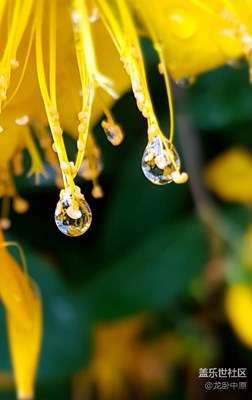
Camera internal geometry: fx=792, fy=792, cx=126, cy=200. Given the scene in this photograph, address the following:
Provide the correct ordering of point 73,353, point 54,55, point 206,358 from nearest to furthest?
point 54,55, point 73,353, point 206,358

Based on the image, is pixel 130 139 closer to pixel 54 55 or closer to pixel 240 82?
pixel 240 82

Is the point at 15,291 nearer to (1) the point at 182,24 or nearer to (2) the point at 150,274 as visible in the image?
(1) the point at 182,24

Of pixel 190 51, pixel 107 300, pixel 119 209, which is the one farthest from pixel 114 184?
pixel 190 51

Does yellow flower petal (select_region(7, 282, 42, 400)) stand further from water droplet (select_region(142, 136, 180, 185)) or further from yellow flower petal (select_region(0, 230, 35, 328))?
water droplet (select_region(142, 136, 180, 185))

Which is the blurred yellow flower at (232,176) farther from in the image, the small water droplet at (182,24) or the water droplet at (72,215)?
the water droplet at (72,215)

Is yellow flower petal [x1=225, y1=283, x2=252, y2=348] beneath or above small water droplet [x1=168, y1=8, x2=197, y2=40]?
beneath

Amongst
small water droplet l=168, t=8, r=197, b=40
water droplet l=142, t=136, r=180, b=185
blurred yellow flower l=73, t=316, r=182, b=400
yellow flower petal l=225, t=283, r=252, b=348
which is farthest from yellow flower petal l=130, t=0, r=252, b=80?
blurred yellow flower l=73, t=316, r=182, b=400
